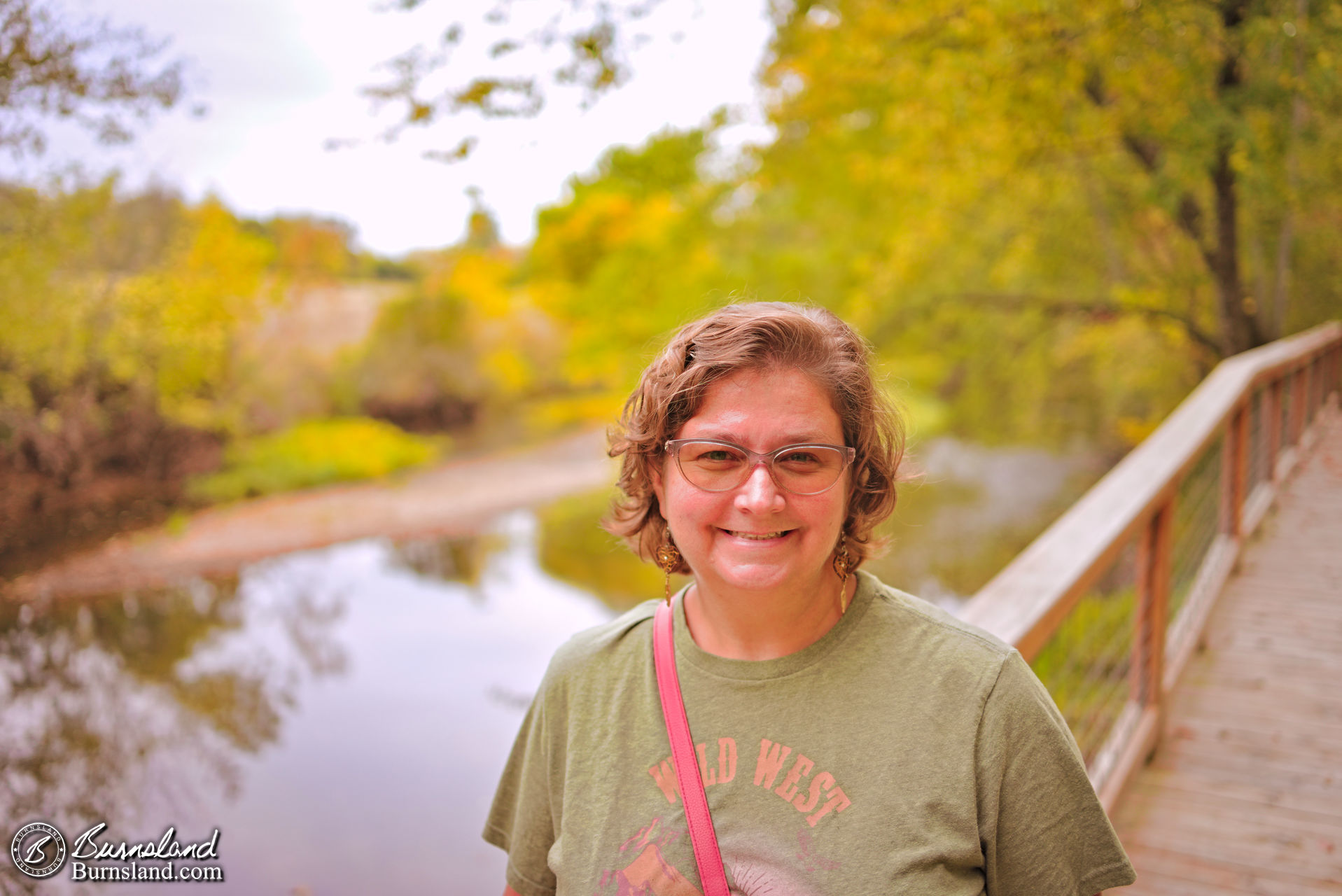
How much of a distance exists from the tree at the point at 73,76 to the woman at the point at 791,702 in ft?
7.64

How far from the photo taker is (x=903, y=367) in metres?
11.9

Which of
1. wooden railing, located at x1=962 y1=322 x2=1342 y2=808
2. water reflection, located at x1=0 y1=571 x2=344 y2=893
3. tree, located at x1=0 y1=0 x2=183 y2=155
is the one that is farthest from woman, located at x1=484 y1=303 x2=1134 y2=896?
tree, located at x1=0 y1=0 x2=183 y2=155

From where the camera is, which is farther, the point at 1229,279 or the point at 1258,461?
→ the point at 1229,279

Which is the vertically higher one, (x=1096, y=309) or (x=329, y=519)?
(x=1096, y=309)

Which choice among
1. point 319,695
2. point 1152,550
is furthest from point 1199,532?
point 319,695

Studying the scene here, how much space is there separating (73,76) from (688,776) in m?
2.87

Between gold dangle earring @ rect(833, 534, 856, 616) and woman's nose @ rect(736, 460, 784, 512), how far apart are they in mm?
121

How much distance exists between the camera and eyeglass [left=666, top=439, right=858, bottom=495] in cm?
93

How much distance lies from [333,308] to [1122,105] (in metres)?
9.26

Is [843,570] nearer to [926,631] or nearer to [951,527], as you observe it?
[926,631]

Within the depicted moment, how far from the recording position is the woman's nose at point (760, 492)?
2.98 feet

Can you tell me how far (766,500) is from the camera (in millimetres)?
907

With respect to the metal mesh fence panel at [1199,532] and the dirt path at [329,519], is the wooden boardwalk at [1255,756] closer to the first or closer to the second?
the metal mesh fence panel at [1199,532]

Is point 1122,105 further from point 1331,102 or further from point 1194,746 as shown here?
point 1194,746
